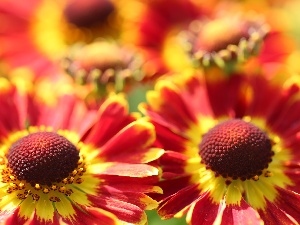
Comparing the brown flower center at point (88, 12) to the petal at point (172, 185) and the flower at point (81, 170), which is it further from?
the petal at point (172, 185)

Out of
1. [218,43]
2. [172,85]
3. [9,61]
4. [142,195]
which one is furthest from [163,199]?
[9,61]

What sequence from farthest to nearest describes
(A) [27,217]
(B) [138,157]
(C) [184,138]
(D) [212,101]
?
1. (D) [212,101]
2. (C) [184,138]
3. (B) [138,157]
4. (A) [27,217]

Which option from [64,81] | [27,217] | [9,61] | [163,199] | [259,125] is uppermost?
[9,61]

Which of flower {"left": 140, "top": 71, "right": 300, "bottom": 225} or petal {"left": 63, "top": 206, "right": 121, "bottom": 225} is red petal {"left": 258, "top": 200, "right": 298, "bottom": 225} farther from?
petal {"left": 63, "top": 206, "right": 121, "bottom": 225}

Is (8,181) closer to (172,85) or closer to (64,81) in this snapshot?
(172,85)

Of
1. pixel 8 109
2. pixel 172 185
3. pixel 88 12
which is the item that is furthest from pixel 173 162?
pixel 88 12

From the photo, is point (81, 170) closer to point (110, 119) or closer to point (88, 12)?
point (110, 119)

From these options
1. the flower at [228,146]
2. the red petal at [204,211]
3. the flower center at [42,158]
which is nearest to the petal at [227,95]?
the flower at [228,146]
